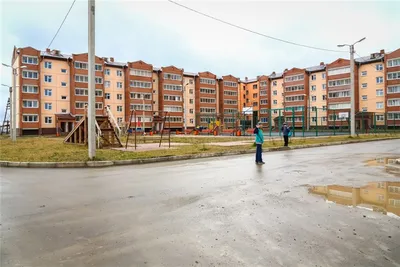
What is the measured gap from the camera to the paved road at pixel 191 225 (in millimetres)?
3432

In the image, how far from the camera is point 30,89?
58.4 m

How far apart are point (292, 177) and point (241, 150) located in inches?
325

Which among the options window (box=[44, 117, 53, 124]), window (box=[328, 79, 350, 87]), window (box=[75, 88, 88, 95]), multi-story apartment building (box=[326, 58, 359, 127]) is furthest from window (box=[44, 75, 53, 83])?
window (box=[328, 79, 350, 87])

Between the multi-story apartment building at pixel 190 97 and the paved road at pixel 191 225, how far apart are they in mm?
75231

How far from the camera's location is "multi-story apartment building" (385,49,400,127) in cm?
6172

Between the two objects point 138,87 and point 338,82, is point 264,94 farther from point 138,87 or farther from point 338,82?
point 138,87

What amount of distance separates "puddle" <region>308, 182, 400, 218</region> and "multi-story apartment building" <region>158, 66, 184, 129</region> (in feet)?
231

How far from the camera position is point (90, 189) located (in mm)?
7180

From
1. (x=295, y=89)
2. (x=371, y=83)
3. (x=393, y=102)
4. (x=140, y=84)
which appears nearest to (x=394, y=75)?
(x=371, y=83)

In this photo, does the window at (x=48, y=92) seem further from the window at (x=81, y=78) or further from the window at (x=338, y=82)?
the window at (x=338, y=82)

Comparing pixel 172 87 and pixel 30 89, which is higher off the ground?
pixel 172 87

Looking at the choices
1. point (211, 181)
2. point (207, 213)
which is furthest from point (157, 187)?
point (207, 213)

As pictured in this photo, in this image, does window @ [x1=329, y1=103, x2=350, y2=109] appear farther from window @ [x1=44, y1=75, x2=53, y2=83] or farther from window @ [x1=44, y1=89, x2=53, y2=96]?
window @ [x1=44, y1=75, x2=53, y2=83]

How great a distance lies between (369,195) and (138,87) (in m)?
70.0
